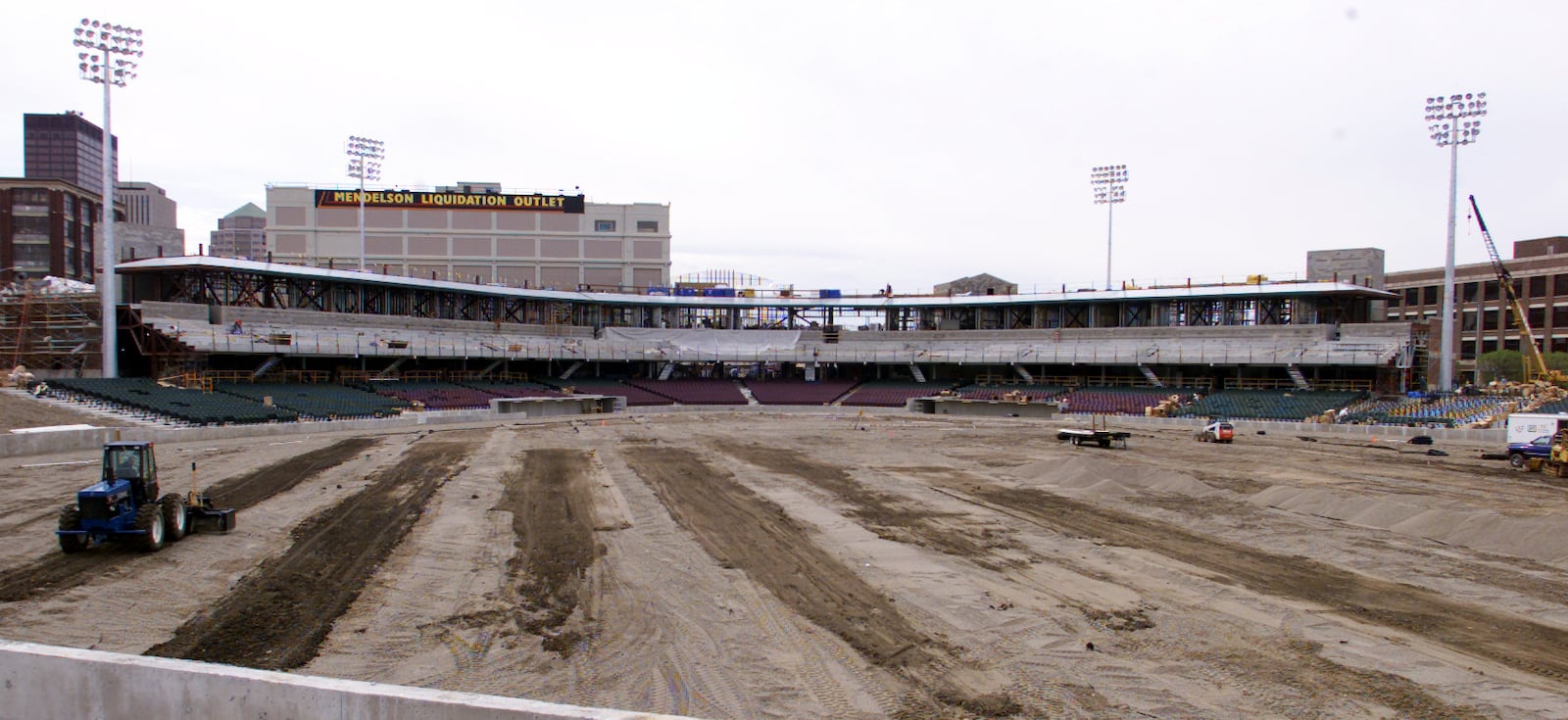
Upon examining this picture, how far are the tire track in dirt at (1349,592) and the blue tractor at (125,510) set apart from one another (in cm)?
1907

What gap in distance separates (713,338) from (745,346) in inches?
129

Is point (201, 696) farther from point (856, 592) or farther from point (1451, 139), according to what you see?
point (1451, 139)

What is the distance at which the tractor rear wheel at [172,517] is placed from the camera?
1559 cm

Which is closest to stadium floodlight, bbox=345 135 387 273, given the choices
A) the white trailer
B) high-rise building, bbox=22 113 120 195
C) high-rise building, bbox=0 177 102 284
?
high-rise building, bbox=0 177 102 284

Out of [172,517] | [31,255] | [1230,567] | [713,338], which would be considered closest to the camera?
[1230,567]

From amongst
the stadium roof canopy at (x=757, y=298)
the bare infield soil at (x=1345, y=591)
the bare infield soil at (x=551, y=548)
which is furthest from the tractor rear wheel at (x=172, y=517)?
the stadium roof canopy at (x=757, y=298)

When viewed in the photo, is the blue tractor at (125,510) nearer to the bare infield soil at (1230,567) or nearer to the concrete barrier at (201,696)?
the concrete barrier at (201,696)

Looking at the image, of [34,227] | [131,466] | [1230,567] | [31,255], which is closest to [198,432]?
[131,466]

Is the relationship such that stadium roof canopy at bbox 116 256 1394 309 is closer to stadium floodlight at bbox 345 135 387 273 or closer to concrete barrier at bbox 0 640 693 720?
stadium floodlight at bbox 345 135 387 273

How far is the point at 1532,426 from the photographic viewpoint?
30922 millimetres

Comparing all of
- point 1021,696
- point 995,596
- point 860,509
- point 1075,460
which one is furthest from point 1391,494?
point 1021,696

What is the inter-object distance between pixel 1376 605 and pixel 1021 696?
25.8 feet

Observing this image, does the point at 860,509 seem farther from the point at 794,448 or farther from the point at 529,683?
the point at 794,448

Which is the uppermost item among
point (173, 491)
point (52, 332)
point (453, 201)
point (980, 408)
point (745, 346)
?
point (453, 201)
